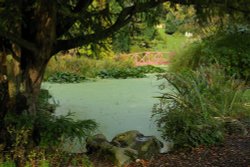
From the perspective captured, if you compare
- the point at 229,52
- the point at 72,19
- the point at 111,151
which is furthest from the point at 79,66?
the point at 72,19

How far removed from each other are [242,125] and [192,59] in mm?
7473

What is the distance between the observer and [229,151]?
5160 mm

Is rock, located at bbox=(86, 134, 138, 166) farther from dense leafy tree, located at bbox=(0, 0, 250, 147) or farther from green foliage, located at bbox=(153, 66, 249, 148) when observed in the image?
dense leafy tree, located at bbox=(0, 0, 250, 147)

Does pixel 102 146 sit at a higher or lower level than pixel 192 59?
lower

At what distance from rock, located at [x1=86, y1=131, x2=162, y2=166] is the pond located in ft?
2.59

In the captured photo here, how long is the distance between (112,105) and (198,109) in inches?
146

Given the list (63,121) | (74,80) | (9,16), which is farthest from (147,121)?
(74,80)

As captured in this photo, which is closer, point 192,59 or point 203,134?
point 203,134

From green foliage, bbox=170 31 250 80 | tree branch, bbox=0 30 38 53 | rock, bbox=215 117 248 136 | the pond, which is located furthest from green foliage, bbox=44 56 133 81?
tree branch, bbox=0 30 38 53

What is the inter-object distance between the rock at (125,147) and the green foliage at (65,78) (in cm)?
973

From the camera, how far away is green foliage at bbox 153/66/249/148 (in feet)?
17.7

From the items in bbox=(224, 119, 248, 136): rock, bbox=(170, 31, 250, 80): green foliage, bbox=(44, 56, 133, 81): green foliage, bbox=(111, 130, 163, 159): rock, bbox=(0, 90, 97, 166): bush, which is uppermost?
bbox=(170, 31, 250, 80): green foliage

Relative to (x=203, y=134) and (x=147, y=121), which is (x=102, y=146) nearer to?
(x=203, y=134)

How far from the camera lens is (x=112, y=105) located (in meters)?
9.51
